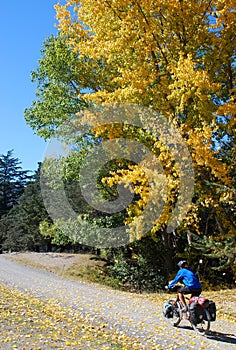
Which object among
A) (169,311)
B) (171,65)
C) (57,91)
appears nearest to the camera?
(169,311)

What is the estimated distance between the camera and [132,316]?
339 inches

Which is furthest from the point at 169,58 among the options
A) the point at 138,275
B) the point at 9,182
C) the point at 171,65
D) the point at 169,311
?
the point at 9,182

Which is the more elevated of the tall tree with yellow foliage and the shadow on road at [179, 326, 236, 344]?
the tall tree with yellow foliage

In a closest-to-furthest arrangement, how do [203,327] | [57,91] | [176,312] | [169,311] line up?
[203,327]
[176,312]
[169,311]
[57,91]

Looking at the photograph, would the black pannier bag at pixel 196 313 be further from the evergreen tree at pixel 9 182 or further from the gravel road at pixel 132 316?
the evergreen tree at pixel 9 182

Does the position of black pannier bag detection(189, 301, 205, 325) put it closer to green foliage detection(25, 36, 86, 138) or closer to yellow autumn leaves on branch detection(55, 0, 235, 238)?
yellow autumn leaves on branch detection(55, 0, 235, 238)

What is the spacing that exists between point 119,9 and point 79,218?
8732 mm

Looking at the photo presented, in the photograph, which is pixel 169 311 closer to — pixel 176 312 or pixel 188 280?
pixel 176 312

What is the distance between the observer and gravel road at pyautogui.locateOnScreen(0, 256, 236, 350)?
258 inches

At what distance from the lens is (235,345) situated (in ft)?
21.4

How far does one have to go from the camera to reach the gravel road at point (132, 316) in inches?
258

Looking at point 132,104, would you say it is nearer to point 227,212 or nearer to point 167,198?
point 167,198

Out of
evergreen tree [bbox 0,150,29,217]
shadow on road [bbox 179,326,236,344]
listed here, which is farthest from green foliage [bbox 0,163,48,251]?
shadow on road [bbox 179,326,236,344]

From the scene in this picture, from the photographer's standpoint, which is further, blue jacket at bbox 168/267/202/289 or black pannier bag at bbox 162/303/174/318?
black pannier bag at bbox 162/303/174/318
